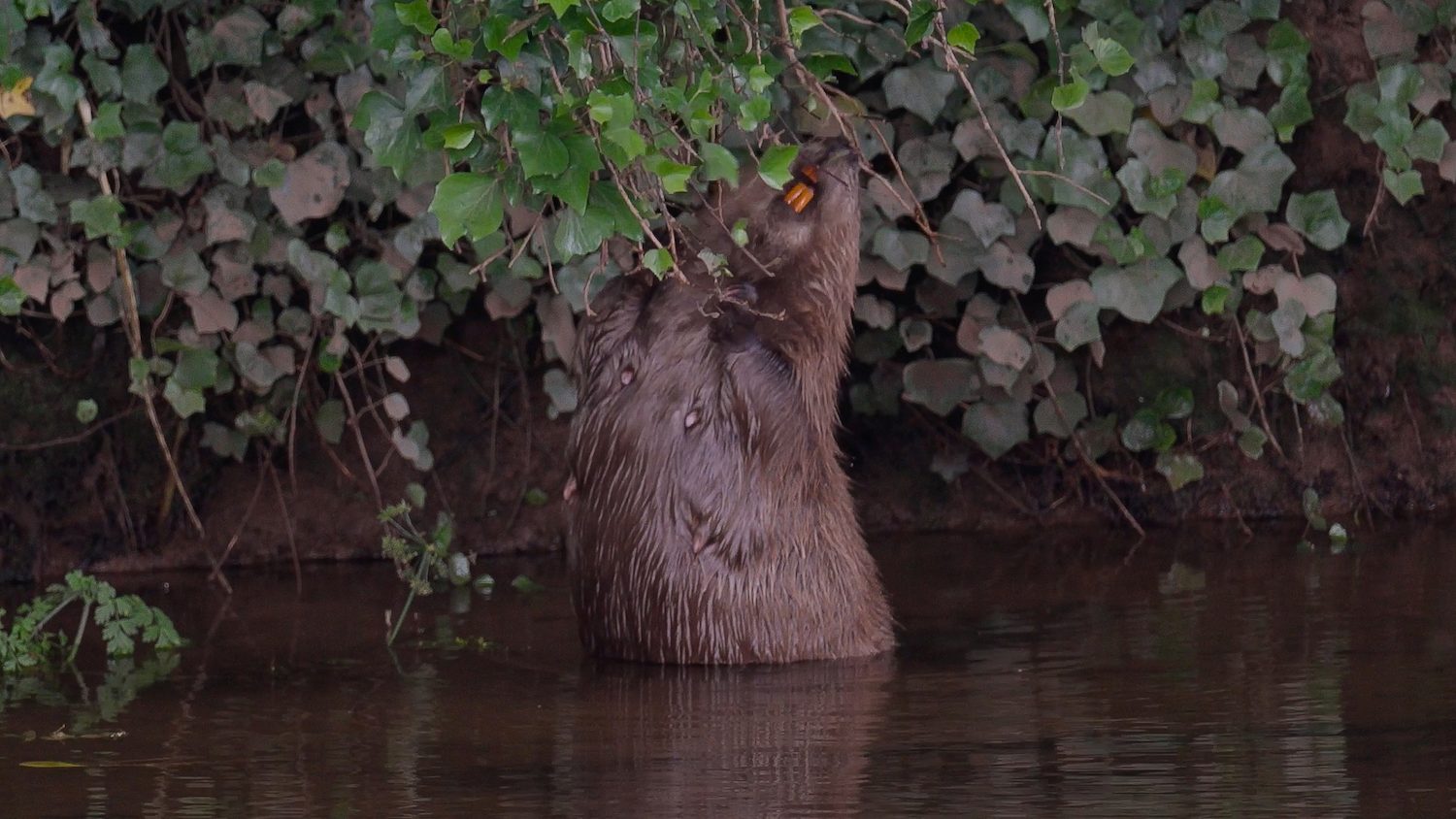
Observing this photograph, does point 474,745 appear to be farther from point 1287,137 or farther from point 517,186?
point 1287,137

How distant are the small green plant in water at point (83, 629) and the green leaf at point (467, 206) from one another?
129cm

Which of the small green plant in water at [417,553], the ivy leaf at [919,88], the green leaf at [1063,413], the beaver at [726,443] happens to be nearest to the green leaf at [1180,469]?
the green leaf at [1063,413]

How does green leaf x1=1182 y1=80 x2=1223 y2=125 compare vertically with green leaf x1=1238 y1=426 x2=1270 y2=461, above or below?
above

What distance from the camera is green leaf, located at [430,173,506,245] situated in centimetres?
253

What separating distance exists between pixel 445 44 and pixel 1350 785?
4.72 feet

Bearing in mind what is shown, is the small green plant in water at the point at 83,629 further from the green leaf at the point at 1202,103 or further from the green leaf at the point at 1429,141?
the green leaf at the point at 1429,141

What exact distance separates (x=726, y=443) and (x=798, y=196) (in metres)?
0.43

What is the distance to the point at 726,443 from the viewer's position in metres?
3.35

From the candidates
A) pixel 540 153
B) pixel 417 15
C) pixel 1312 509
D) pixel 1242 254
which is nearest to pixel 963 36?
pixel 540 153

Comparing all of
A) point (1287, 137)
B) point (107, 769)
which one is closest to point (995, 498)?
point (1287, 137)

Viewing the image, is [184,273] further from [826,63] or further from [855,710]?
[855,710]

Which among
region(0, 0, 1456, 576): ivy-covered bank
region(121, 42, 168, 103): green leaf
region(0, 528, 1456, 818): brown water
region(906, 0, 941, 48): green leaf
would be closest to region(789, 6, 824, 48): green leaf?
region(906, 0, 941, 48): green leaf

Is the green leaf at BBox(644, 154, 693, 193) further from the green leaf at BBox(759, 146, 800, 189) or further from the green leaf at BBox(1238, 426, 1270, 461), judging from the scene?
the green leaf at BBox(1238, 426, 1270, 461)

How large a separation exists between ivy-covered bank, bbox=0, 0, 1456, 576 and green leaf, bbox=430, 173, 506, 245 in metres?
1.53
